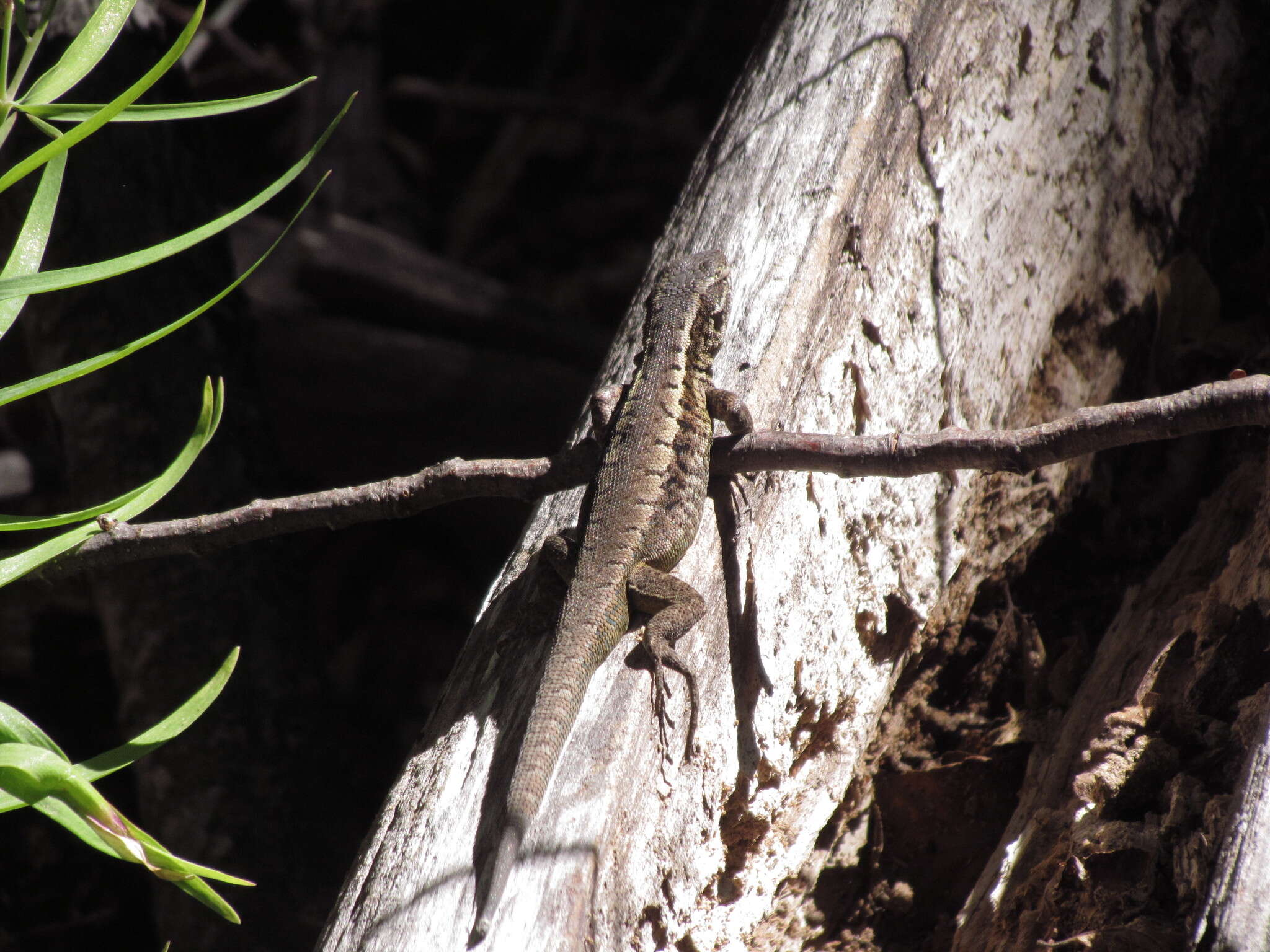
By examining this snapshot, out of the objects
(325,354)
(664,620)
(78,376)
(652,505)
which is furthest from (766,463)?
(325,354)

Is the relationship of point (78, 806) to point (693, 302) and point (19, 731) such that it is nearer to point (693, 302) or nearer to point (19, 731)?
point (19, 731)

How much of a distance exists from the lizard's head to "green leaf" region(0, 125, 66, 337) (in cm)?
148

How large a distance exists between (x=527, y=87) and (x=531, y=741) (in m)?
6.31

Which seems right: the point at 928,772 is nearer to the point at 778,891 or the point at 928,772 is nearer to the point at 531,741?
the point at 778,891

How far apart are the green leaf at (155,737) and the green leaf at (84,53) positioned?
123 centimetres

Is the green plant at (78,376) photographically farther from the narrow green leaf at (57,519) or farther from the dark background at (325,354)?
the dark background at (325,354)

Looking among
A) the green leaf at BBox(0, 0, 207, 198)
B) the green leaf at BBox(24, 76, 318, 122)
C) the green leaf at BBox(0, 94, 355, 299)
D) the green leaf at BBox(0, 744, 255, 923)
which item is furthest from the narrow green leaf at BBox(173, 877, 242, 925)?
the green leaf at BBox(24, 76, 318, 122)

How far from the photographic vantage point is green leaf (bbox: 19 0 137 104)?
2008 mm

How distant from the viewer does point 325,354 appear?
15.6 ft

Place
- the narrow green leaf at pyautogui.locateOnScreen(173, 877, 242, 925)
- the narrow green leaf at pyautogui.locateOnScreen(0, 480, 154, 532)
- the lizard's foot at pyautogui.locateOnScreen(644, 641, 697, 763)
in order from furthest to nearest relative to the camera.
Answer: the lizard's foot at pyautogui.locateOnScreen(644, 641, 697, 763) → the narrow green leaf at pyautogui.locateOnScreen(0, 480, 154, 532) → the narrow green leaf at pyautogui.locateOnScreen(173, 877, 242, 925)

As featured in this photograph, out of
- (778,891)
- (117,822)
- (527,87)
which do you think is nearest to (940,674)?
(778,891)

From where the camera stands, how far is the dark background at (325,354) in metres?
3.37

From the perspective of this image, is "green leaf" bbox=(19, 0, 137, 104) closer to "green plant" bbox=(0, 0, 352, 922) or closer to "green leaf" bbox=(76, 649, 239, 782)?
"green plant" bbox=(0, 0, 352, 922)

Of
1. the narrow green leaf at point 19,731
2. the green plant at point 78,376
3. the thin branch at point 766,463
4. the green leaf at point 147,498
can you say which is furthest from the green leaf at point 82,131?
the narrow green leaf at point 19,731
